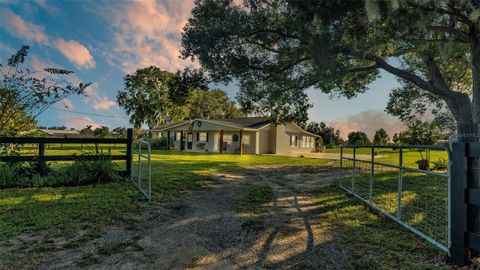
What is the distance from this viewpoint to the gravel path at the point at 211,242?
3127 millimetres

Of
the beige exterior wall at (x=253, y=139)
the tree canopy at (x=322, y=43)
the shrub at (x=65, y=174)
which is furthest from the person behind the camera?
the beige exterior wall at (x=253, y=139)

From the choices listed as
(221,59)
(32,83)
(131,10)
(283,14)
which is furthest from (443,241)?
(131,10)

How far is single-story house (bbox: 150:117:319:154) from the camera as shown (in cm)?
2494

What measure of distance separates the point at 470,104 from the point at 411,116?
5575 millimetres

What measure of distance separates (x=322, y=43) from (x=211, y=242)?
16.6ft

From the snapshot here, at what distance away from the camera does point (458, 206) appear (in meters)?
3.08

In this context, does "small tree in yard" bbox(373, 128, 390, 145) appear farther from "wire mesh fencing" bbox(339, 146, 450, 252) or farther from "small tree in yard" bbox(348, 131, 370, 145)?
"wire mesh fencing" bbox(339, 146, 450, 252)

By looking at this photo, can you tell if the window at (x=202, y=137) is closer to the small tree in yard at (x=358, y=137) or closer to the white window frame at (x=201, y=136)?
the white window frame at (x=201, y=136)

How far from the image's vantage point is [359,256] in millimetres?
3295

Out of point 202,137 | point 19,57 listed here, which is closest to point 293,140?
point 202,137

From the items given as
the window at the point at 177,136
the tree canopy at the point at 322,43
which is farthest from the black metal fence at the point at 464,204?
the window at the point at 177,136

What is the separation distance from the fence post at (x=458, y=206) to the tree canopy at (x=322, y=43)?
9.31 feet

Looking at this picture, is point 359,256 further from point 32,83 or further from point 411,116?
point 411,116

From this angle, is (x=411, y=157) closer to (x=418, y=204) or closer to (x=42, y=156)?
(x=418, y=204)
